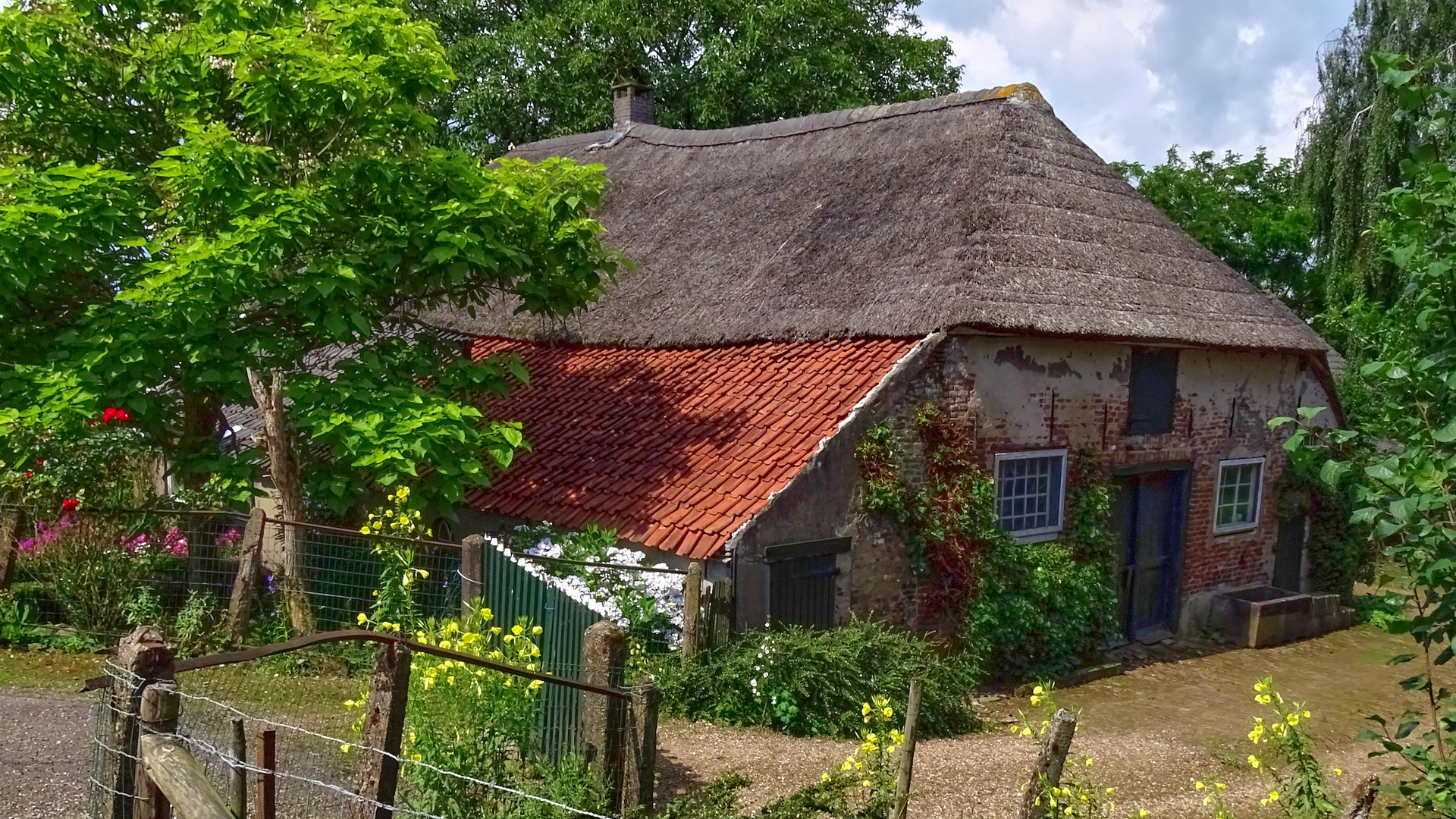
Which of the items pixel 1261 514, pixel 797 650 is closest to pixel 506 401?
pixel 797 650

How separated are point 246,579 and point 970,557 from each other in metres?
5.92

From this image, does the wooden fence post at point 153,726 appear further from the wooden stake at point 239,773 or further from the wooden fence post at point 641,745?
the wooden fence post at point 641,745

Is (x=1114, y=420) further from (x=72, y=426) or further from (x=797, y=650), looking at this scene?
(x=72, y=426)

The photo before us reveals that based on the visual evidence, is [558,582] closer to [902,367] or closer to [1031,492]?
[902,367]

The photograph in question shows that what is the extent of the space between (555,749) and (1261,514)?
10224 millimetres

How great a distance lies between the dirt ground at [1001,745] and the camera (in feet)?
21.6

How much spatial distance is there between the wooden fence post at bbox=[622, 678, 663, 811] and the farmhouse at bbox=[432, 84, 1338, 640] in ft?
10.6

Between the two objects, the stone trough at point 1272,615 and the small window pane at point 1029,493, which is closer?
the small window pane at point 1029,493

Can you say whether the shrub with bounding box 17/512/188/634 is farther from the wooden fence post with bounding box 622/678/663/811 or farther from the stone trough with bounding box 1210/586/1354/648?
the stone trough with bounding box 1210/586/1354/648

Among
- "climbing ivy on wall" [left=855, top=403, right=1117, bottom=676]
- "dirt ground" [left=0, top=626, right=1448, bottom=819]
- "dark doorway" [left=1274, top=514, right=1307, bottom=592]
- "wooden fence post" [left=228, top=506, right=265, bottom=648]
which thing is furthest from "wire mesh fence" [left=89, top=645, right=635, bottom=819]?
"dark doorway" [left=1274, top=514, right=1307, bottom=592]

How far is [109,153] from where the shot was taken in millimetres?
9031

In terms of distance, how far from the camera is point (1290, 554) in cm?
1405

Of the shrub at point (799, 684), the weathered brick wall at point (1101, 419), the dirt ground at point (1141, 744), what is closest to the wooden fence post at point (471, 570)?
the shrub at point (799, 684)

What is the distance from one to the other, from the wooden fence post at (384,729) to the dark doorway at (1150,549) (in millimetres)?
9015
